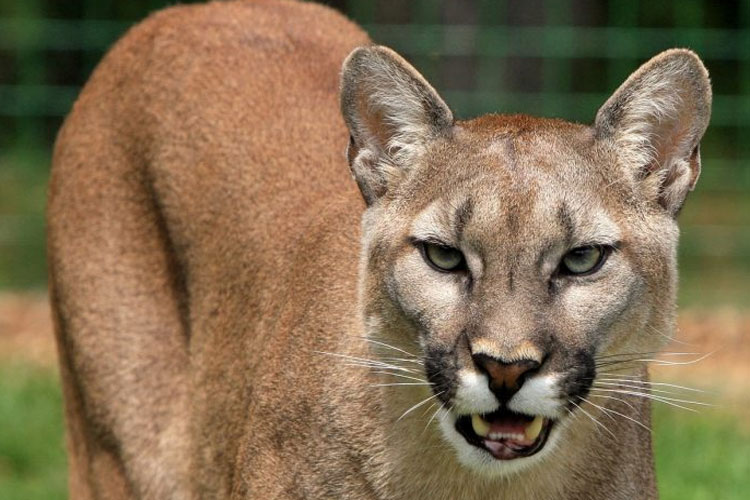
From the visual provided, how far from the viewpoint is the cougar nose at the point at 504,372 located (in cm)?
384

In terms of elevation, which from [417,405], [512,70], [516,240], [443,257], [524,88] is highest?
[516,240]

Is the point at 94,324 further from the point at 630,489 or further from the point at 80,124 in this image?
the point at 630,489

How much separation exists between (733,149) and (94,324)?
618 cm

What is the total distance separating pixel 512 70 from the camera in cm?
1065

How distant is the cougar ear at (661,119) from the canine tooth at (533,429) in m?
0.80

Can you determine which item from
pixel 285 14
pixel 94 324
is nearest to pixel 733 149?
pixel 285 14

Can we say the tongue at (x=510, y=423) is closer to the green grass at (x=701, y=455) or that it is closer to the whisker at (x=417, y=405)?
the whisker at (x=417, y=405)

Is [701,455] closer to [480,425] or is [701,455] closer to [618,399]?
[618,399]

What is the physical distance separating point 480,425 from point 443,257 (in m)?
0.47

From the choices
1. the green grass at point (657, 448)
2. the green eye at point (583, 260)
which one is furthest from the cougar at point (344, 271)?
the green grass at point (657, 448)

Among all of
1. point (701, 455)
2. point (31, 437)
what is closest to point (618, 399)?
point (701, 455)

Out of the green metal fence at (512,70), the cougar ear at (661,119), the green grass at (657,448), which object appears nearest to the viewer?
the cougar ear at (661,119)

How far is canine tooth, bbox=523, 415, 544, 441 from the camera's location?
4.08 m

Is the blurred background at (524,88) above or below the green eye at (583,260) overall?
below
